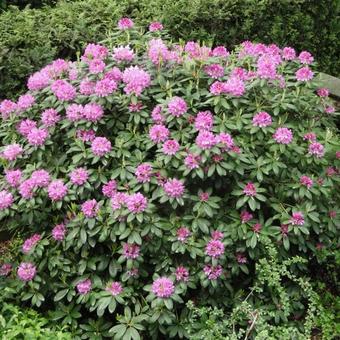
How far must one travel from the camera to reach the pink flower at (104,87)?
376cm

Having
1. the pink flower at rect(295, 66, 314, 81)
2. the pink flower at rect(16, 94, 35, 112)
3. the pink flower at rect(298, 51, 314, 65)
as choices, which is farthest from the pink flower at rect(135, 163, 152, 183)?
the pink flower at rect(298, 51, 314, 65)

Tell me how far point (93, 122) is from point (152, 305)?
3.55ft

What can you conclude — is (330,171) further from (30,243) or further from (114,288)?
(30,243)

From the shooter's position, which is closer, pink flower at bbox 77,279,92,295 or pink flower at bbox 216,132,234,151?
pink flower at bbox 216,132,234,151

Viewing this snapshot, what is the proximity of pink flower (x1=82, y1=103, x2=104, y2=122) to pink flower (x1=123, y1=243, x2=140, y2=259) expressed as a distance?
740mm

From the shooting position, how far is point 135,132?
12.6 ft

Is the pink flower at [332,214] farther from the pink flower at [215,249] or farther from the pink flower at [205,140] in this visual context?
the pink flower at [205,140]

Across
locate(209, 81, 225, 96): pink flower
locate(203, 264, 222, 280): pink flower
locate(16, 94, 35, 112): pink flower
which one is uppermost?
locate(209, 81, 225, 96): pink flower

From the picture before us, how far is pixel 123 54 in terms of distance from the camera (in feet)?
13.0

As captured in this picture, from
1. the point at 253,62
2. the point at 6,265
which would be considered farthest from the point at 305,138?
the point at 6,265

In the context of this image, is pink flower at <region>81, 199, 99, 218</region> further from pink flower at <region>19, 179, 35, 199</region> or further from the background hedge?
the background hedge

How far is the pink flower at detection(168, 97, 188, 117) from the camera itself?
3.68 m

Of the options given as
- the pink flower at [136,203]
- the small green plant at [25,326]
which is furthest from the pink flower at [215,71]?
the small green plant at [25,326]

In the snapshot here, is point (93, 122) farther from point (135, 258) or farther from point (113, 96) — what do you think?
point (135, 258)
